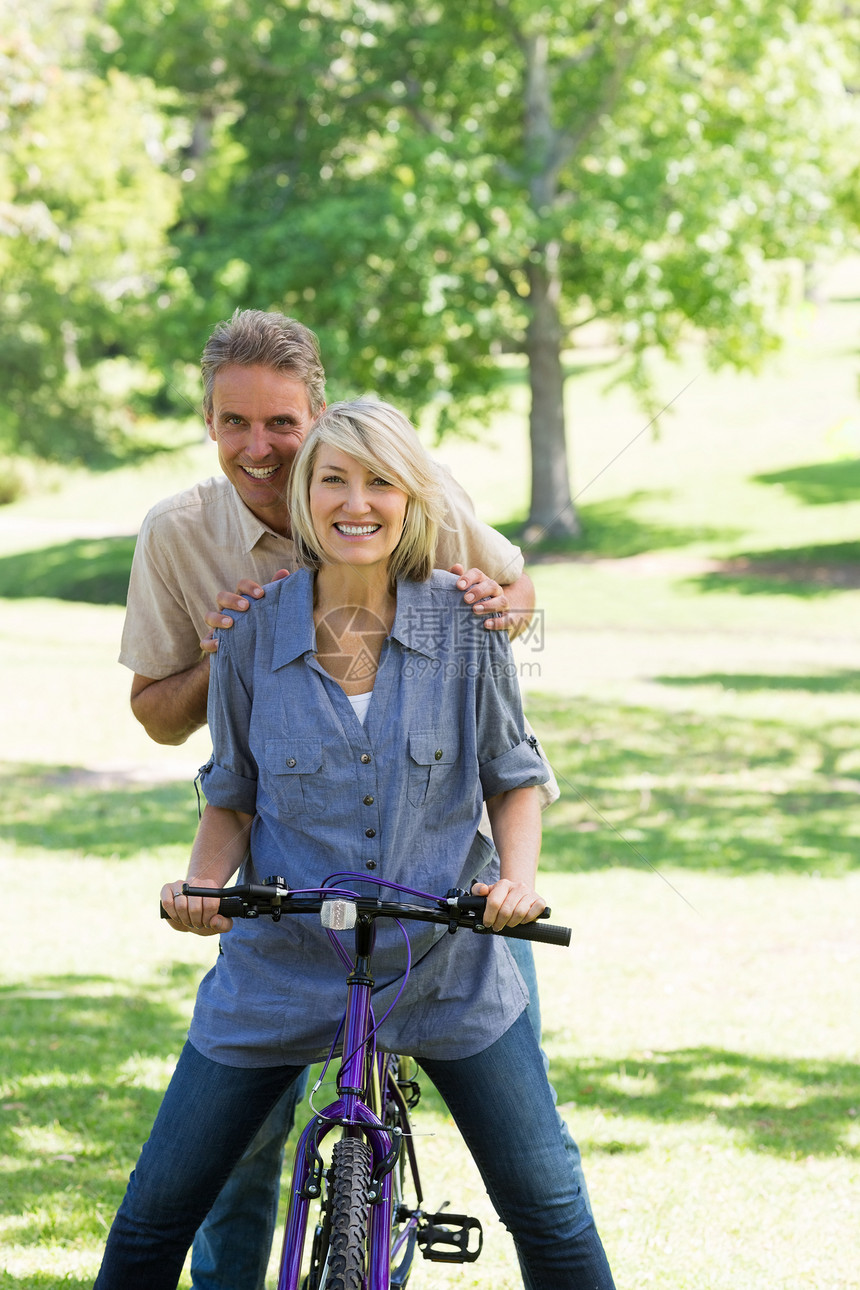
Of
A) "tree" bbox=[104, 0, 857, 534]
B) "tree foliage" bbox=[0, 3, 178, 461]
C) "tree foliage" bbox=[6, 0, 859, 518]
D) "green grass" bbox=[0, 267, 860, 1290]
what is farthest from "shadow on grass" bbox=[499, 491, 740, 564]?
"tree foliage" bbox=[0, 3, 178, 461]

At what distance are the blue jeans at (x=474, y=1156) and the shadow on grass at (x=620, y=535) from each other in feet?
45.8

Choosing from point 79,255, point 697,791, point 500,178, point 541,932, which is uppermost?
point 79,255

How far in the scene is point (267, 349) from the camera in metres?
2.99

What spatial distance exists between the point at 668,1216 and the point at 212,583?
7.75ft

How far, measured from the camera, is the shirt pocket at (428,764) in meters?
2.60

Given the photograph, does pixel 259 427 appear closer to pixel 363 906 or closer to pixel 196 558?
pixel 196 558

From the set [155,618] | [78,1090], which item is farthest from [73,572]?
[155,618]

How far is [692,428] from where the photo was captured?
105 feet

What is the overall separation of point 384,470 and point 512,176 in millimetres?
Answer: 21610

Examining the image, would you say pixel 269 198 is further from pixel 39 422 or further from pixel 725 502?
pixel 725 502

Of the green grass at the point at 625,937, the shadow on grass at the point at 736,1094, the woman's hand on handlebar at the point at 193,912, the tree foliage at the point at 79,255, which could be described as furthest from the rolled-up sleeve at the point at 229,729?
the tree foliage at the point at 79,255

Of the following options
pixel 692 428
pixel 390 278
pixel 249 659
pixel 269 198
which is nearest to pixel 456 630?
pixel 249 659

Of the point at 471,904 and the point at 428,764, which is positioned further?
the point at 428,764

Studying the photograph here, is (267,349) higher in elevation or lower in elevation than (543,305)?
lower
